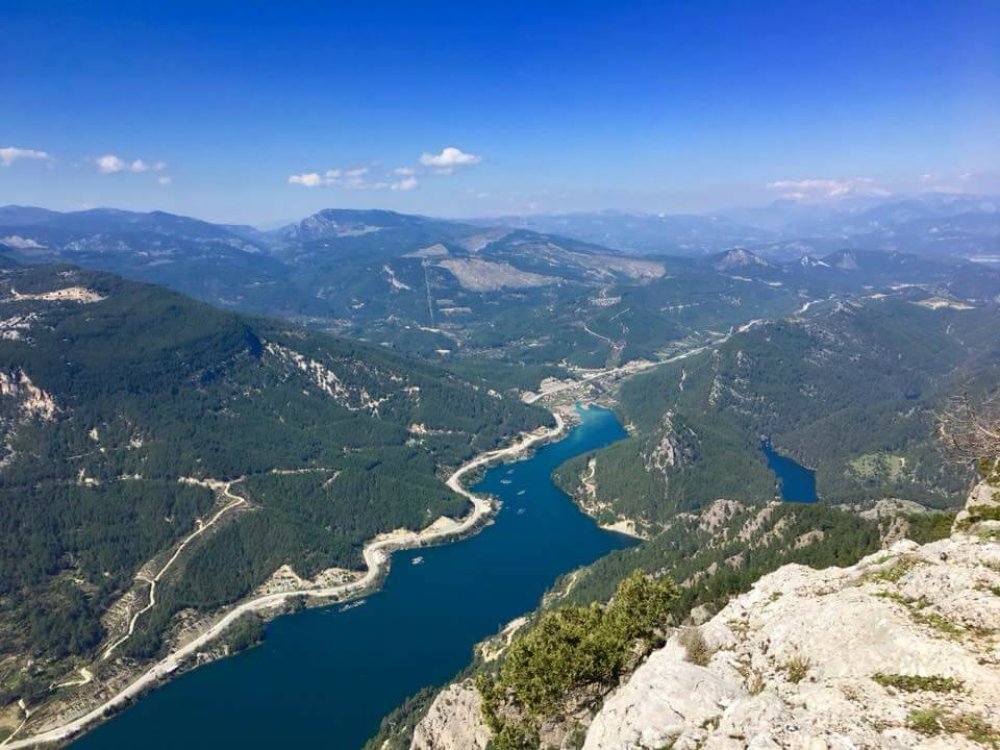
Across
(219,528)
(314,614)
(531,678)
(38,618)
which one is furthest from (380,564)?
(531,678)

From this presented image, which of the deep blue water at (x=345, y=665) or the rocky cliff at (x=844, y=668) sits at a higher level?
the rocky cliff at (x=844, y=668)

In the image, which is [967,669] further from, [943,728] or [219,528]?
[219,528]

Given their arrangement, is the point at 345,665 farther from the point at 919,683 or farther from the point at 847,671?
the point at 919,683

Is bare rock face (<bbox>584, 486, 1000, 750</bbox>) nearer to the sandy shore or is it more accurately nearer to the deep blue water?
the deep blue water

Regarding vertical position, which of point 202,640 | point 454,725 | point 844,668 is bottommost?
point 202,640

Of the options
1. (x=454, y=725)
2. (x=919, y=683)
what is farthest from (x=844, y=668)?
(x=454, y=725)

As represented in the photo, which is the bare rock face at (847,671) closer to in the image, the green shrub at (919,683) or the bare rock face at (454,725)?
the green shrub at (919,683)

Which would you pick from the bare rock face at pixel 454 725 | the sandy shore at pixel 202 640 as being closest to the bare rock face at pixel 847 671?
the bare rock face at pixel 454 725
